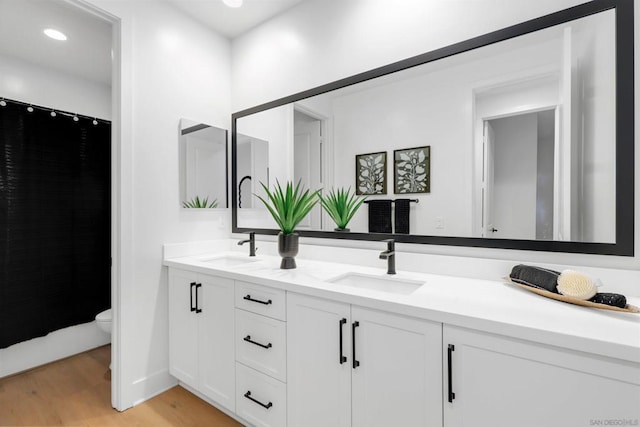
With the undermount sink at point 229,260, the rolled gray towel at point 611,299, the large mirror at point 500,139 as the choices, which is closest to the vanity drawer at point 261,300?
the undermount sink at point 229,260

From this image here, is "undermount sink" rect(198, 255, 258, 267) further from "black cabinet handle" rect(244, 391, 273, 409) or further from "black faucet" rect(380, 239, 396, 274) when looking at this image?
"black faucet" rect(380, 239, 396, 274)

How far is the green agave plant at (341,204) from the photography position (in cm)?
191

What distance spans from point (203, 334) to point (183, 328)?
0.23m

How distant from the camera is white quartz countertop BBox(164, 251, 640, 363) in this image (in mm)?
810

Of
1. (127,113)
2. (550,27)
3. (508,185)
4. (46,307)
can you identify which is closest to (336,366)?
(508,185)

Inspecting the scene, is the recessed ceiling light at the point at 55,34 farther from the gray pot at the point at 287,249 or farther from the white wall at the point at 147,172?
the gray pot at the point at 287,249

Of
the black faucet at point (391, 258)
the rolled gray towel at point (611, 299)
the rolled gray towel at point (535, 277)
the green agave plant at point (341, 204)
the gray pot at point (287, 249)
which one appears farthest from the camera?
the green agave plant at point (341, 204)

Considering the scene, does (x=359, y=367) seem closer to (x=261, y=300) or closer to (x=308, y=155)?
(x=261, y=300)

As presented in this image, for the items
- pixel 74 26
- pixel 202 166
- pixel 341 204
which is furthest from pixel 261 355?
pixel 74 26

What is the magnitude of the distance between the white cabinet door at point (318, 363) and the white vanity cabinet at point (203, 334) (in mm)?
459

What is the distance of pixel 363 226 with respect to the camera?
1.86 m

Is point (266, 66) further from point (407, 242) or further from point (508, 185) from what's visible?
point (508, 185)

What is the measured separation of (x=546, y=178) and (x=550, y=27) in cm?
65

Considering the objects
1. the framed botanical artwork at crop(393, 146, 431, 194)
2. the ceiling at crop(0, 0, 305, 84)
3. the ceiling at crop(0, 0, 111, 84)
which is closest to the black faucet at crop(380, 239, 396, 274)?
the framed botanical artwork at crop(393, 146, 431, 194)
